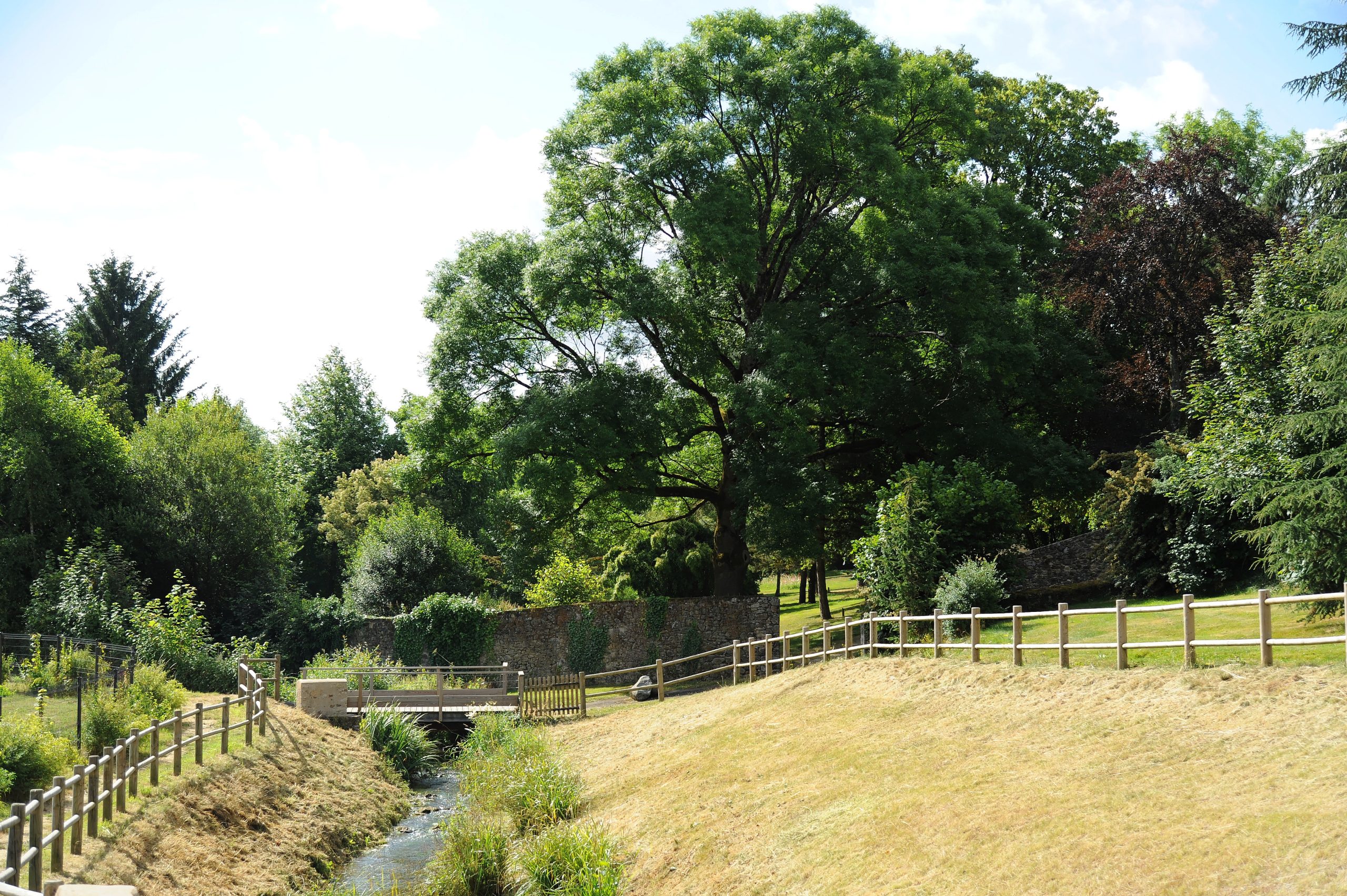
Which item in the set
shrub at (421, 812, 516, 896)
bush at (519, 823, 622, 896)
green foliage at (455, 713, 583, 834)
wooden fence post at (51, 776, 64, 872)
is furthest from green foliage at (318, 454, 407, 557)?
wooden fence post at (51, 776, 64, 872)

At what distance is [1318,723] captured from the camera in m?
11.2

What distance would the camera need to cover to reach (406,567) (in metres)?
40.7

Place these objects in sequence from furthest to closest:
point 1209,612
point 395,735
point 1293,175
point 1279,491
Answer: point 395,735, point 1293,175, point 1209,612, point 1279,491

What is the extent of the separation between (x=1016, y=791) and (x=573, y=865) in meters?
5.69

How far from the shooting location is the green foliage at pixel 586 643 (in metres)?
34.1

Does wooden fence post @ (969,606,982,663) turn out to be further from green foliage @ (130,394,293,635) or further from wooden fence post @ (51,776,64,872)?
green foliage @ (130,394,293,635)

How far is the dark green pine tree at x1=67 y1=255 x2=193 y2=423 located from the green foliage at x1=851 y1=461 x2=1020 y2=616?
43179 millimetres

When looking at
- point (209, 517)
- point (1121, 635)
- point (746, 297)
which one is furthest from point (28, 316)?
point (1121, 635)

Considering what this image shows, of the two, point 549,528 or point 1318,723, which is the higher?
point 549,528

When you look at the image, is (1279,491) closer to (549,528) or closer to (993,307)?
(993,307)

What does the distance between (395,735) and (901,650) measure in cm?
1146

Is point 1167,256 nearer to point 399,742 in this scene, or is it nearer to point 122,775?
point 399,742

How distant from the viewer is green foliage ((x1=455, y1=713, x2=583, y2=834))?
17625mm

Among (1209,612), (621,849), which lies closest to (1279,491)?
(1209,612)
